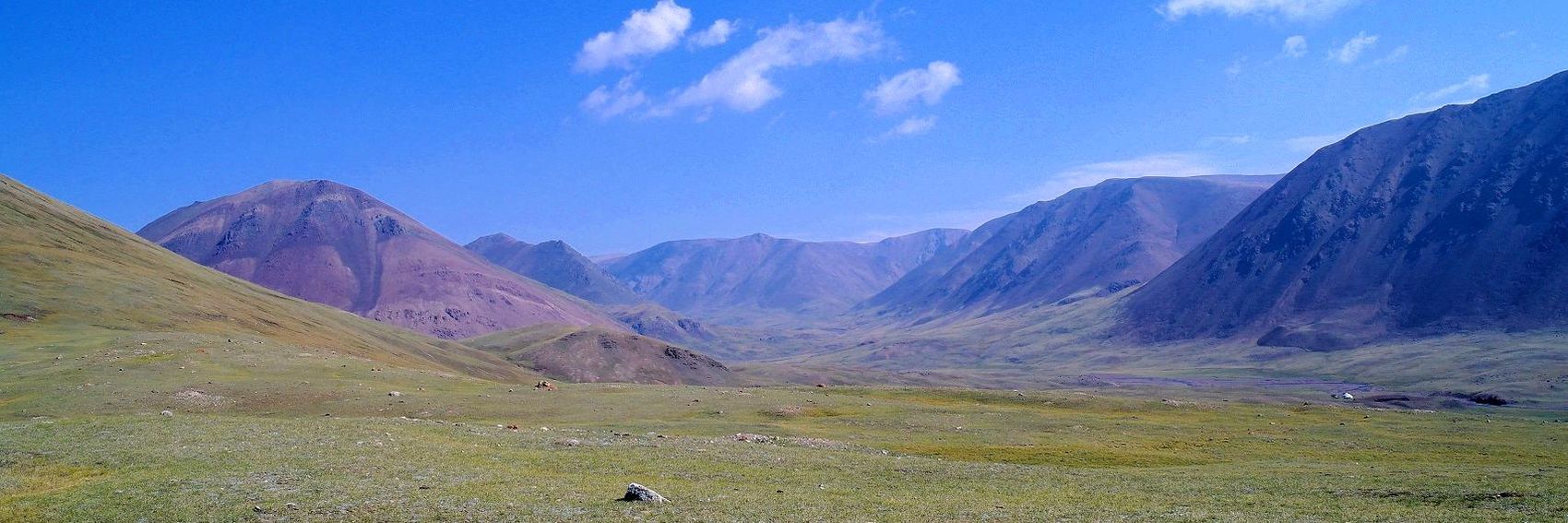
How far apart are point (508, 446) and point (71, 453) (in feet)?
48.2

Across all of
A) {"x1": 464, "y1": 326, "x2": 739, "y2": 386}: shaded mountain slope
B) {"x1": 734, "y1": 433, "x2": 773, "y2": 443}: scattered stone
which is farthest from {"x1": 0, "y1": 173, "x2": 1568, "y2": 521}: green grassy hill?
{"x1": 464, "y1": 326, "x2": 739, "y2": 386}: shaded mountain slope

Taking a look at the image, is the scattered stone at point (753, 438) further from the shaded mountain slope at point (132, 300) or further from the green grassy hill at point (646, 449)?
the shaded mountain slope at point (132, 300)

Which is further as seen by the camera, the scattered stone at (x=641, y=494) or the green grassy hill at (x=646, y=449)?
the green grassy hill at (x=646, y=449)

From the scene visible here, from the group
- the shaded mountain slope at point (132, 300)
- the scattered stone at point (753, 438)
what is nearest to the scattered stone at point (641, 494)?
the scattered stone at point (753, 438)

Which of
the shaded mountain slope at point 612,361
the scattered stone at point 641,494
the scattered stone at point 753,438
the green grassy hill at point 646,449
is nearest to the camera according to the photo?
the scattered stone at point 641,494

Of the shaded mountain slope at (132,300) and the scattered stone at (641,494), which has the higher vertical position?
the shaded mountain slope at (132,300)

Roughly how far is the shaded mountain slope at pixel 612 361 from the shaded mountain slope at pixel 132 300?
18.8 m

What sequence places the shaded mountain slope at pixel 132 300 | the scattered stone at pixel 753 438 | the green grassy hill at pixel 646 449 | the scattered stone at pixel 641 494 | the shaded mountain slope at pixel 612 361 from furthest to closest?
the shaded mountain slope at pixel 612 361 < the shaded mountain slope at pixel 132 300 < the scattered stone at pixel 753 438 < the green grassy hill at pixel 646 449 < the scattered stone at pixel 641 494

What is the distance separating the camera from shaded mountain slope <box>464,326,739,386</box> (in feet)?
583

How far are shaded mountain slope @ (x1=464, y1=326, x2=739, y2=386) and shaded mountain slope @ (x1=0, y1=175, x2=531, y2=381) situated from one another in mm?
18831

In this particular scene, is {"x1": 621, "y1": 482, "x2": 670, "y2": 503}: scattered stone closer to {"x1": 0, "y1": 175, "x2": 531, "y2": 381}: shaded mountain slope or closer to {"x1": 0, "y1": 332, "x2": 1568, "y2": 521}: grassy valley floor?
{"x1": 0, "y1": 332, "x2": 1568, "y2": 521}: grassy valley floor

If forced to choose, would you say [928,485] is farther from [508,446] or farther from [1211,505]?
[508,446]

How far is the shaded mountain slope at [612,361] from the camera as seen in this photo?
177625 millimetres

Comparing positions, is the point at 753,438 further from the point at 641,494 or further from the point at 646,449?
the point at 641,494
